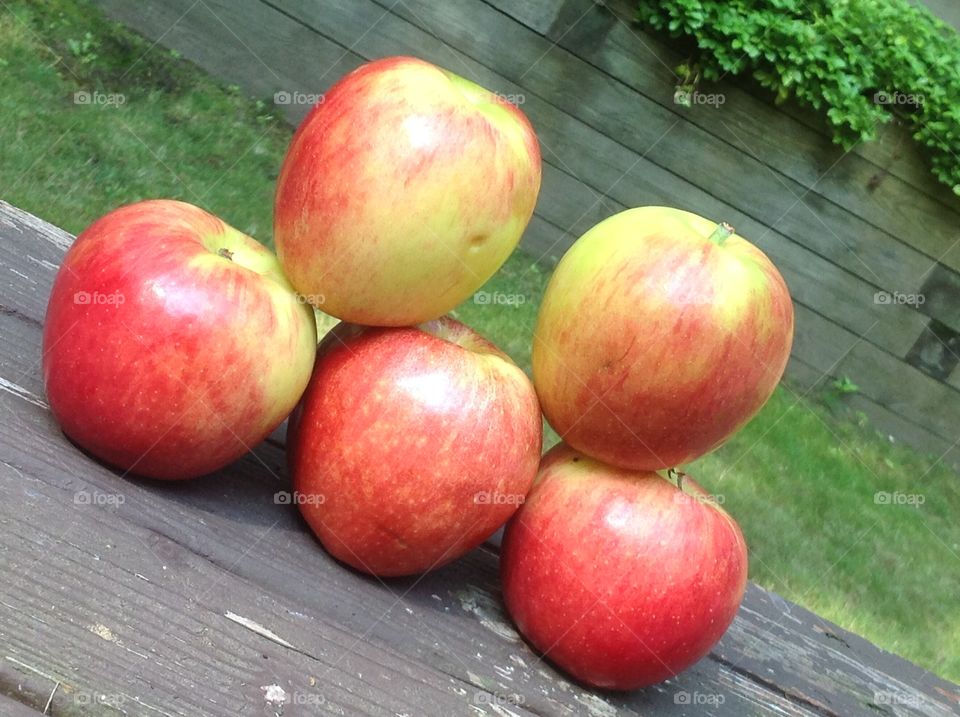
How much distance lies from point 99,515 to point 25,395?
28 centimetres

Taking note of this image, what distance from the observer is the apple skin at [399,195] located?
3.90ft

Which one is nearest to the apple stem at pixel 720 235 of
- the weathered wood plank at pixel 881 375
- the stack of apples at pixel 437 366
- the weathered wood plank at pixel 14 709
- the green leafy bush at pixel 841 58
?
the stack of apples at pixel 437 366

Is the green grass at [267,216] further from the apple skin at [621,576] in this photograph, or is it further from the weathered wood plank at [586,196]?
the apple skin at [621,576]

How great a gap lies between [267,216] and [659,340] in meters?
2.44

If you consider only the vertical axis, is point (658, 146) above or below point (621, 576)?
below

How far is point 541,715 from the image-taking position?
1.17 m

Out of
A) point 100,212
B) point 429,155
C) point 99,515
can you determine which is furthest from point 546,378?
point 100,212

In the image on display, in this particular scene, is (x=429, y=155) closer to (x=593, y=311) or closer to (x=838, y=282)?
(x=593, y=311)

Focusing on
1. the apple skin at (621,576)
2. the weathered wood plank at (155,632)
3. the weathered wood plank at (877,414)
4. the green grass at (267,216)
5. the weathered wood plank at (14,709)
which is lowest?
the weathered wood plank at (877,414)

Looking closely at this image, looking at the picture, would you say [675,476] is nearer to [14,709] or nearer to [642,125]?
[14,709]

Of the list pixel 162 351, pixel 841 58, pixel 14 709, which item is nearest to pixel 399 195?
pixel 162 351

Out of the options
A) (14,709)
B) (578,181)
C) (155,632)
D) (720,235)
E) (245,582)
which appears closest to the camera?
(14,709)

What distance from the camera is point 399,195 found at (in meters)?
1.18

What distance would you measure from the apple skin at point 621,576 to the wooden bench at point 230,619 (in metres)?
0.06
